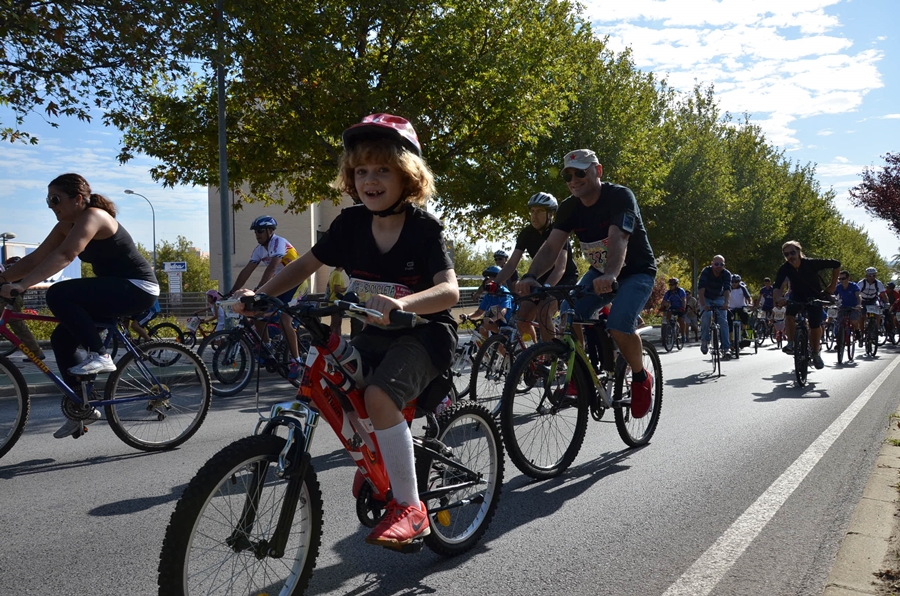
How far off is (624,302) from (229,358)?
5.95m

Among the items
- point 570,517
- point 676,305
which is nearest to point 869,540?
point 570,517

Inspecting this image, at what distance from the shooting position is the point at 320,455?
5.64m

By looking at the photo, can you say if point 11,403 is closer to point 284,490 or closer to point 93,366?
point 93,366

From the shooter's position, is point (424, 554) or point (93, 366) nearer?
point (424, 554)

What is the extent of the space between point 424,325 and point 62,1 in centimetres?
1147

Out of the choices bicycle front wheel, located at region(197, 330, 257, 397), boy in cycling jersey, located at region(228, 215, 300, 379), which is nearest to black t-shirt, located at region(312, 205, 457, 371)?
boy in cycling jersey, located at region(228, 215, 300, 379)

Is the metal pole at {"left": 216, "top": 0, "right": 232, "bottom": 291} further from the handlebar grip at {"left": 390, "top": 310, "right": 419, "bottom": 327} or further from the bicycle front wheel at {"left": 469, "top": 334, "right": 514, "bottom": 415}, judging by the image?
the handlebar grip at {"left": 390, "top": 310, "right": 419, "bottom": 327}

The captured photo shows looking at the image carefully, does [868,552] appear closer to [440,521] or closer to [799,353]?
[440,521]

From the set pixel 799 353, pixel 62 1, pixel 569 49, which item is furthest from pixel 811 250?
pixel 62 1

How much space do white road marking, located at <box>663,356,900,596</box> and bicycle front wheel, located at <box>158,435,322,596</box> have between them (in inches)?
56.9

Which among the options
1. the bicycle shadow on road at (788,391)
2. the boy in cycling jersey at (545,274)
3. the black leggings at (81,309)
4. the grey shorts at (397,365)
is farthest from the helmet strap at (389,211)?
the bicycle shadow on road at (788,391)

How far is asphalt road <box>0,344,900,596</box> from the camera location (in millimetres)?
3209

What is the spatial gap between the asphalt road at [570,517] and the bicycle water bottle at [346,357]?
88 cm

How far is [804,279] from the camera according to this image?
1084 cm
